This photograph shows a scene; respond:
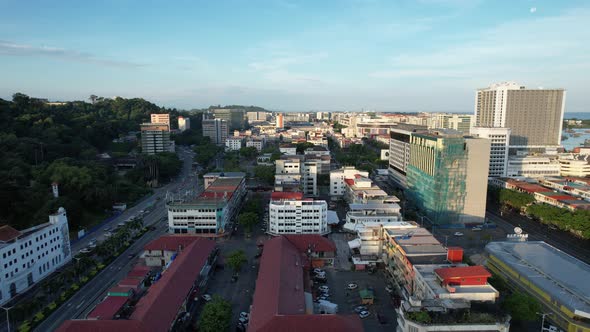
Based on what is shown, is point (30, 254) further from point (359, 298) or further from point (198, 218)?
point (359, 298)

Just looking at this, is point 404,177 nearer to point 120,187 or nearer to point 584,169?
point 584,169

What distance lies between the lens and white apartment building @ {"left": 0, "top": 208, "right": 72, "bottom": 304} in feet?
63.0

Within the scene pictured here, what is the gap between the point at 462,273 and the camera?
1666 centimetres

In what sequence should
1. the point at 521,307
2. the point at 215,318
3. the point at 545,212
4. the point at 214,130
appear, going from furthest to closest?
the point at 214,130 < the point at 545,212 < the point at 521,307 < the point at 215,318

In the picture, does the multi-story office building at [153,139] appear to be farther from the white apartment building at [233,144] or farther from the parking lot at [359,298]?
the parking lot at [359,298]

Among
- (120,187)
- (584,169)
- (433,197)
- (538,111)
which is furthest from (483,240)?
(538,111)

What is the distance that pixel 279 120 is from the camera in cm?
13538

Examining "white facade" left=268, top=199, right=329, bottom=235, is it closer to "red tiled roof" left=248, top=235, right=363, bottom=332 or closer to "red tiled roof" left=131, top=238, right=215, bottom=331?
"red tiled roof" left=248, top=235, right=363, bottom=332

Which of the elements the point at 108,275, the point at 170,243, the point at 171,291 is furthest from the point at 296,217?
the point at 108,275

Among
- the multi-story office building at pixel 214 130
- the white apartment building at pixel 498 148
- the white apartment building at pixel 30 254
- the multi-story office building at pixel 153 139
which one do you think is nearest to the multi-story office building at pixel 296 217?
the white apartment building at pixel 30 254

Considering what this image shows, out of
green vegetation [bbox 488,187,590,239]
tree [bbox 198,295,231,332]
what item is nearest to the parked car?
tree [bbox 198,295,231,332]

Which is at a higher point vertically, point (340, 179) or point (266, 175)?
point (340, 179)

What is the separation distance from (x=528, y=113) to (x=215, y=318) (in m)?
60.0

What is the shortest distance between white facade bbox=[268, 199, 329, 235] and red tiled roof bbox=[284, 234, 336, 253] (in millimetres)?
3171
